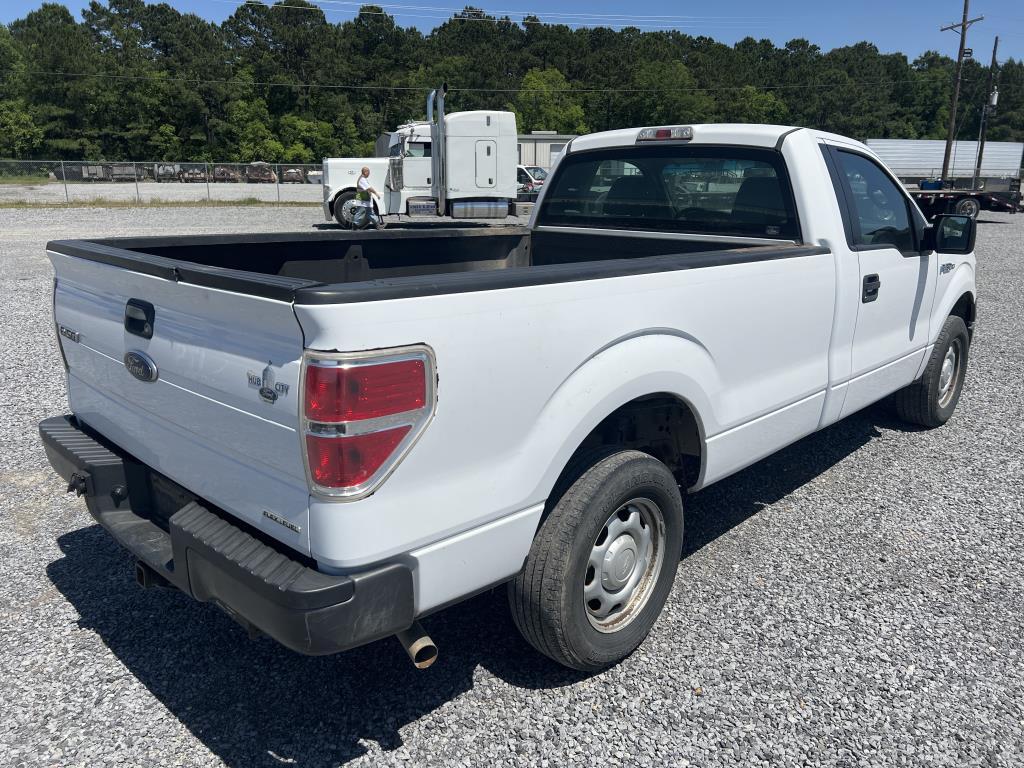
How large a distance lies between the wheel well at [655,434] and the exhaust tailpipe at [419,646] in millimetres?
733

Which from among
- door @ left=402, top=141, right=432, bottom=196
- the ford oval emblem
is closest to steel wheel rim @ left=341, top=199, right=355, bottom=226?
door @ left=402, top=141, right=432, bottom=196

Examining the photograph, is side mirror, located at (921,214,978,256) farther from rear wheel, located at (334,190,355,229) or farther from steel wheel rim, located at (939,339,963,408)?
rear wheel, located at (334,190,355,229)

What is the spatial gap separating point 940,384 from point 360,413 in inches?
197

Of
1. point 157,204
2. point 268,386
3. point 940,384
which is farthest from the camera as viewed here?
point 157,204

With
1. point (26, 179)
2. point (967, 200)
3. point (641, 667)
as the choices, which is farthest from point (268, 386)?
point (26, 179)

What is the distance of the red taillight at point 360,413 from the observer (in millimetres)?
1984

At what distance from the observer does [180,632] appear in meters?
3.26

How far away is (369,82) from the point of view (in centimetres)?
9031

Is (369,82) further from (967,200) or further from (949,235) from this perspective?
(949,235)

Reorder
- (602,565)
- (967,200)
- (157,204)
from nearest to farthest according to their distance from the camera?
(602,565) → (967,200) → (157,204)

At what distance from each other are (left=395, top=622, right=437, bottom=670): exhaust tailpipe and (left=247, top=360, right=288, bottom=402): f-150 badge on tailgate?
78 centimetres

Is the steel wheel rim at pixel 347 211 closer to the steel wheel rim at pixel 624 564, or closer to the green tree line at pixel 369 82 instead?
the steel wheel rim at pixel 624 564

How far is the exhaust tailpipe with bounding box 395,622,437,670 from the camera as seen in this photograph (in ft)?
7.63

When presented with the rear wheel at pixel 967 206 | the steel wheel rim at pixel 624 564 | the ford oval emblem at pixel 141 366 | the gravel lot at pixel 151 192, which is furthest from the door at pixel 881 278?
the gravel lot at pixel 151 192
